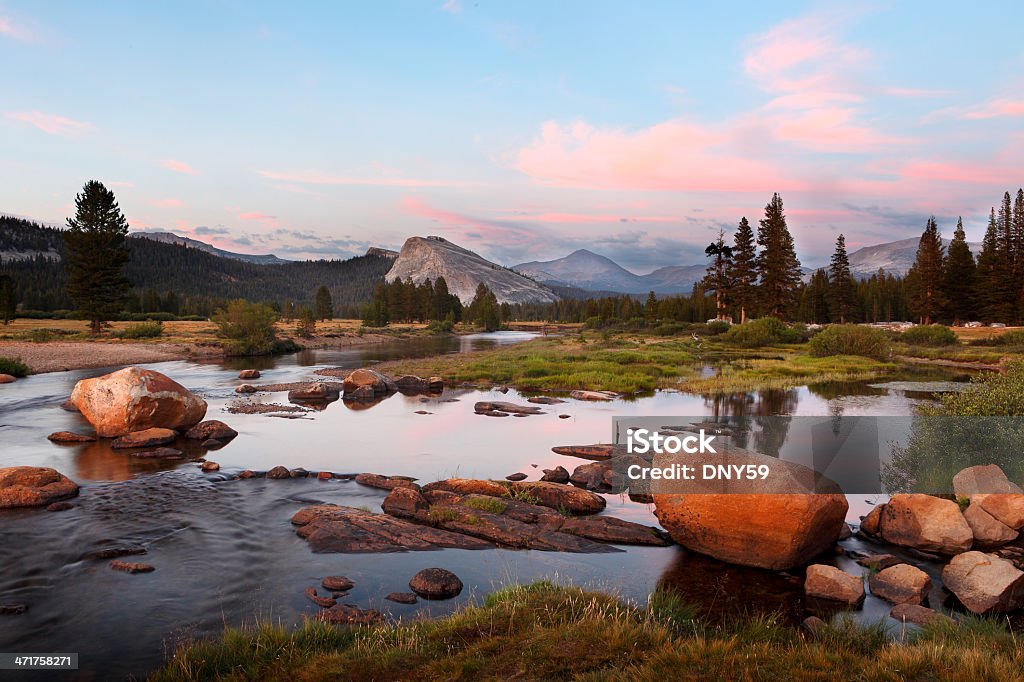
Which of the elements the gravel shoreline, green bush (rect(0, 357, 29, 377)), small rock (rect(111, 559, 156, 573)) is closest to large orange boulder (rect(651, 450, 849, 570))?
small rock (rect(111, 559, 156, 573))

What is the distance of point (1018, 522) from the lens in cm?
1390

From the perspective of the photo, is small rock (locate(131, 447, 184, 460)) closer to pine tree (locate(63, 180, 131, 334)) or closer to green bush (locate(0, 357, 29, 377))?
green bush (locate(0, 357, 29, 377))

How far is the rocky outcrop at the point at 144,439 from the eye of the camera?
22922 mm

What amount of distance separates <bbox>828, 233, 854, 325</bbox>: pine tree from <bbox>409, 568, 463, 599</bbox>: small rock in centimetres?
11526

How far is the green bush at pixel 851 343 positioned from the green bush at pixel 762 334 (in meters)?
12.4

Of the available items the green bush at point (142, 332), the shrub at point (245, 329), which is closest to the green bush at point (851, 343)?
Result: the shrub at point (245, 329)

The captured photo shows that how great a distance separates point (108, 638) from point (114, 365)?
5576cm

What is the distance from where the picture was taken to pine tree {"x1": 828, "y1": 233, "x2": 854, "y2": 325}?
107812mm

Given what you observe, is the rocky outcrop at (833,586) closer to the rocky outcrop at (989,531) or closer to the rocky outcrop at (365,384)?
the rocky outcrop at (989,531)

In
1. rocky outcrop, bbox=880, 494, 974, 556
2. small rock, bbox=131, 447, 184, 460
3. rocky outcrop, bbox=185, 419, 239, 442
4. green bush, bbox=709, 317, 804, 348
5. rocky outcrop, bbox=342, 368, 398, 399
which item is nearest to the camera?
rocky outcrop, bbox=880, 494, 974, 556

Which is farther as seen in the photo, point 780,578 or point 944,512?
point 944,512

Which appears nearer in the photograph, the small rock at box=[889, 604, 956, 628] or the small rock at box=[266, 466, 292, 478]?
the small rock at box=[889, 604, 956, 628]

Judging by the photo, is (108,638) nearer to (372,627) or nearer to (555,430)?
(372,627)

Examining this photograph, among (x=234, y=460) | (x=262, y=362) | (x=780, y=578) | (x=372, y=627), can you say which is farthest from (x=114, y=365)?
(x=780, y=578)
